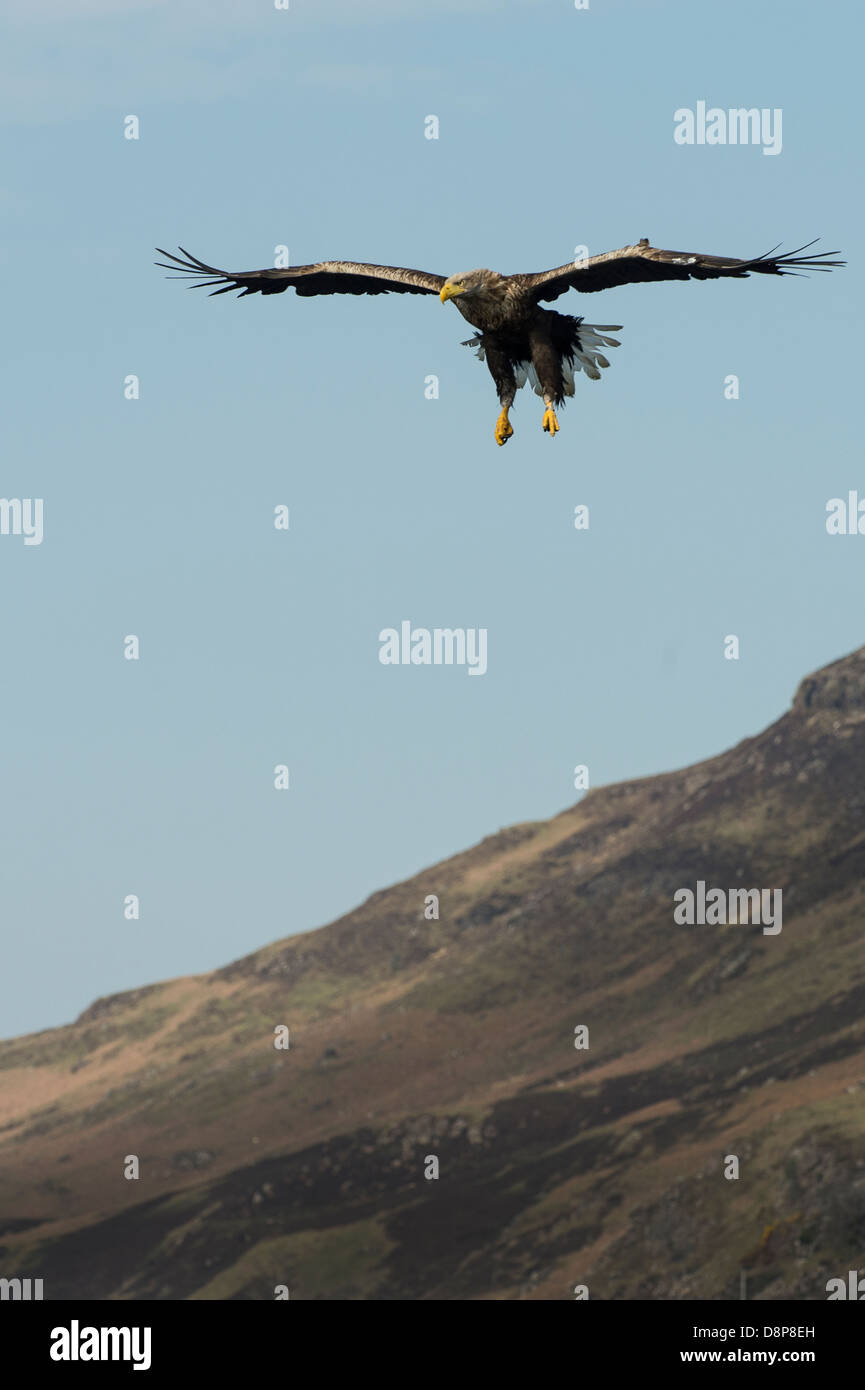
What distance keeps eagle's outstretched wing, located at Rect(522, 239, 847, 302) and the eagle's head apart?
469 mm

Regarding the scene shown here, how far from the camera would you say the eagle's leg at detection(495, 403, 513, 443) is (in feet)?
87.4

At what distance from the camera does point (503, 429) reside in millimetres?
27219

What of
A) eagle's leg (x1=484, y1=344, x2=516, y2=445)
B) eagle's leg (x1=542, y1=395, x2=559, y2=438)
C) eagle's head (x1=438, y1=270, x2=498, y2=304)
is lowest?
eagle's leg (x1=542, y1=395, x2=559, y2=438)

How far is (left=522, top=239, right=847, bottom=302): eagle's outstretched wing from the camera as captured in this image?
26266 millimetres

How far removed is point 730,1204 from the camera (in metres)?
164

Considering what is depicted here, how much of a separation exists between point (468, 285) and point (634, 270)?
2.38 metres

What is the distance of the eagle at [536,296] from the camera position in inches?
1064

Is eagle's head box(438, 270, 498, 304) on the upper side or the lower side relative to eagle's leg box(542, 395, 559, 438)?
upper

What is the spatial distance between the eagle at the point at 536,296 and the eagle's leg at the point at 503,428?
0.02m

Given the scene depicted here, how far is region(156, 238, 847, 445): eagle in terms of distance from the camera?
27.0 m
